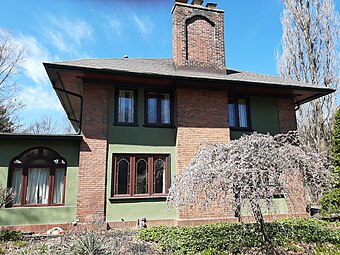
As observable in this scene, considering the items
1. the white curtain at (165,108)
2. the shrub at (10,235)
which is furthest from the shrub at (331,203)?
the shrub at (10,235)

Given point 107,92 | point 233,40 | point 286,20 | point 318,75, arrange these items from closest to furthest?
point 107,92 → point 233,40 → point 318,75 → point 286,20

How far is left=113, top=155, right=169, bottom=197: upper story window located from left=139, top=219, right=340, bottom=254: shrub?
1.93 metres

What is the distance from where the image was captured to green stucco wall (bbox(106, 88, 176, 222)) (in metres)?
8.77

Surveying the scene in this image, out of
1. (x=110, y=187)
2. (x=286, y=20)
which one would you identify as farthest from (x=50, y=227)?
(x=286, y=20)

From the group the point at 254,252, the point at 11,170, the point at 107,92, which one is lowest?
the point at 254,252

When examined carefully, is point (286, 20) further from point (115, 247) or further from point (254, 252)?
point (115, 247)

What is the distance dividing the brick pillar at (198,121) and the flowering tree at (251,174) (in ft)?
10.5

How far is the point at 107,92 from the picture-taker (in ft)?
30.8

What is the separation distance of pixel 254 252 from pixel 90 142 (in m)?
5.80

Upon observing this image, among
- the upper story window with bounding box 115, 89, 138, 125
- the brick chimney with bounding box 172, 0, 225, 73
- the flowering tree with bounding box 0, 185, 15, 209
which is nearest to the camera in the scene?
the flowering tree with bounding box 0, 185, 15, 209

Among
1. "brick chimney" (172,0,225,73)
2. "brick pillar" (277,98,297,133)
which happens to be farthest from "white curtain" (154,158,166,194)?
"brick pillar" (277,98,297,133)

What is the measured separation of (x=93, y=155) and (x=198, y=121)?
12.5 feet

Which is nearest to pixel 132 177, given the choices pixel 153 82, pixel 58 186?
pixel 58 186

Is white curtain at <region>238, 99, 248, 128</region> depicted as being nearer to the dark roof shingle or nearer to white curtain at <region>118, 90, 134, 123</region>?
the dark roof shingle
